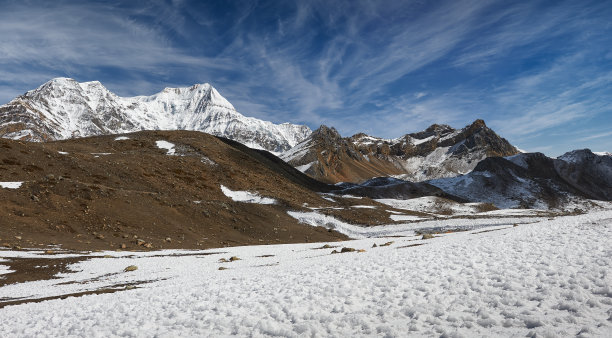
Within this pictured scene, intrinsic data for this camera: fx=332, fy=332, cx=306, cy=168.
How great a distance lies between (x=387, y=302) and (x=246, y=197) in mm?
59301

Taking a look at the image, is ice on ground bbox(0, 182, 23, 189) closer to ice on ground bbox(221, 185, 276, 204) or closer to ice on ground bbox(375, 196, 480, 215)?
ice on ground bbox(221, 185, 276, 204)

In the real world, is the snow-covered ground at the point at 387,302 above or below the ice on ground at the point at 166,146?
below

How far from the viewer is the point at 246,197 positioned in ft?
225

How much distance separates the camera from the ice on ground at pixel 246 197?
217ft

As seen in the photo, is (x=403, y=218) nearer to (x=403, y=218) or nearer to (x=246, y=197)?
(x=403, y=218)

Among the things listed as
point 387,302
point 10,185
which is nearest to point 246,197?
point 10,185

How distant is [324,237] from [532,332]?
155 feet

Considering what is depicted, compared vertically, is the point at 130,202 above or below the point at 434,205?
above

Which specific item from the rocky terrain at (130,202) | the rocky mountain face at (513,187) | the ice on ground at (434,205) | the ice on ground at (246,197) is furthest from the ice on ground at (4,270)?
the rocky mountain face at (513,187)

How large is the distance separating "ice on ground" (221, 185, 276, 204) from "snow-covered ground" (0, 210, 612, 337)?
46986mm

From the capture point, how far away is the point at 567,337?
7582 millimetres

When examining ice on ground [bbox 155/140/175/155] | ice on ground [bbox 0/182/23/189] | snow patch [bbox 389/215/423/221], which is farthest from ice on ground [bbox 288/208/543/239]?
ice on ground [bbox 155/140/175/155]

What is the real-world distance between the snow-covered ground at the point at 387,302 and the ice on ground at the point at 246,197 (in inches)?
1850

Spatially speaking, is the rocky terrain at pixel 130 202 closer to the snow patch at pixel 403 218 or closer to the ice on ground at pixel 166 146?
the ice on ground at pixel 166 146
